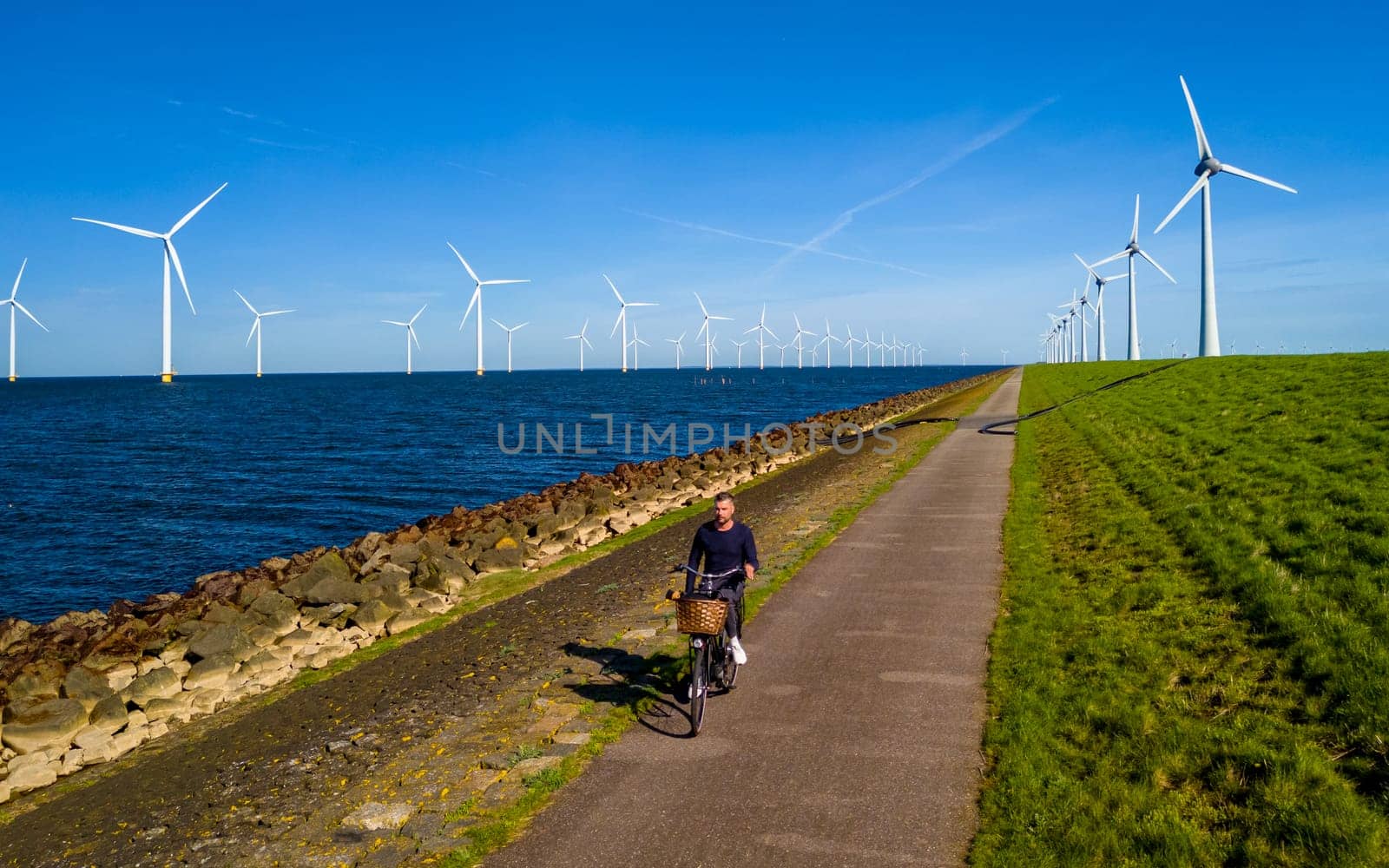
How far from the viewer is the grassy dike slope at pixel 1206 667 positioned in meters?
6.84

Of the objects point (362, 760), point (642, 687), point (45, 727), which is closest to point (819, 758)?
point (642, 687)

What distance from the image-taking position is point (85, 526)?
34.4 m

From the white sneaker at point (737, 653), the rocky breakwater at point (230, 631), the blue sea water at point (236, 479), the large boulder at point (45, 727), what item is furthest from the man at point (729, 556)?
the blue sea water at point (236, 479)

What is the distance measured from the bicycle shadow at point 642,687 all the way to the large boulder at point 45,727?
6.91m

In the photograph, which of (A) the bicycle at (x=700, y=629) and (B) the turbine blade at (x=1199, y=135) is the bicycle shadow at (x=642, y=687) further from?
(B) the turbine blade at (x=1199, y=135)

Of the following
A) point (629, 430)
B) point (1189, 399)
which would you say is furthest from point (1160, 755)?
point (629, 430)

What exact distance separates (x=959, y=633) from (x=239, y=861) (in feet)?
30.3

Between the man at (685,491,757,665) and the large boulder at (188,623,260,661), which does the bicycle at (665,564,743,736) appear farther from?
the large boulder at (188,623,260,661)

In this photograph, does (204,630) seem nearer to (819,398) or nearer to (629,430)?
(629,430)

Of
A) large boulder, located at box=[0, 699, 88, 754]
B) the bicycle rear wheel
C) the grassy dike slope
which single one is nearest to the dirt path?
large boulder, located at box=[0, 699, 88, 754]

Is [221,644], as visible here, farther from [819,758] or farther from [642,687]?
[819,758]

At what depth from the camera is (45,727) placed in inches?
459

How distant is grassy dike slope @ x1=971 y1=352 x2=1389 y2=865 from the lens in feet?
22.5

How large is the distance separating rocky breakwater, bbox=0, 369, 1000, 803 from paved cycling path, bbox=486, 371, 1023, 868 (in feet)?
26.3
